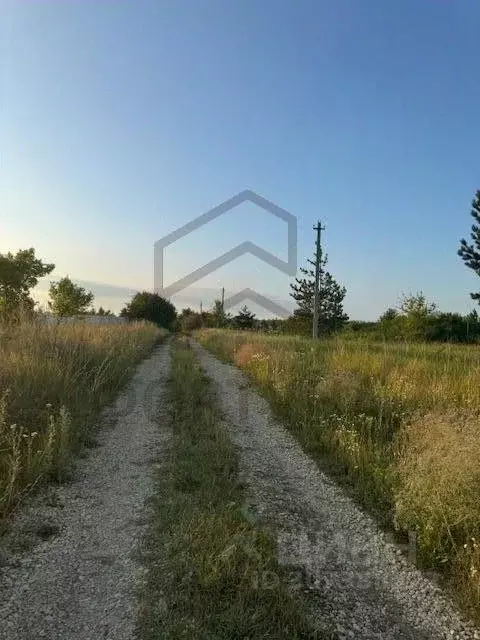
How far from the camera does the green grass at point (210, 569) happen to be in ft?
8.57

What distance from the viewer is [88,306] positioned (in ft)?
160

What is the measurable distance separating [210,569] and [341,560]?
1091 mm

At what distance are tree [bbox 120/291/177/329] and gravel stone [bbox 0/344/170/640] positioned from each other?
58.5 meters

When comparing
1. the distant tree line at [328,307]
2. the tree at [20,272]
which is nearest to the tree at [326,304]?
the distant tree line at [328,307]

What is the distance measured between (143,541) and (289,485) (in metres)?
1.95

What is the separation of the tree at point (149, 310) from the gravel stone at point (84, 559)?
5845 centimetres

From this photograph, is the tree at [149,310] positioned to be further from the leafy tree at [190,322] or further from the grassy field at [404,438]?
the grassy field at [404,438]

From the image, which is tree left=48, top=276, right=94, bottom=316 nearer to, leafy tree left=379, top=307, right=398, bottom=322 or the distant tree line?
the distant tree line

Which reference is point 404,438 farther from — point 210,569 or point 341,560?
point 210,569

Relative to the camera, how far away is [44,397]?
22.4ft

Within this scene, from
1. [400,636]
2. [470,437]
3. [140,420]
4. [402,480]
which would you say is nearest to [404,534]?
[402,480]

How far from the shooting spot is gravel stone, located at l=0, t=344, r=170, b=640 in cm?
264

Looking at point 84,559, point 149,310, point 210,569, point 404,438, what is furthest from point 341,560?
point 149,310

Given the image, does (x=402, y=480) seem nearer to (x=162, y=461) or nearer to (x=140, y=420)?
(x=162, y=461)
